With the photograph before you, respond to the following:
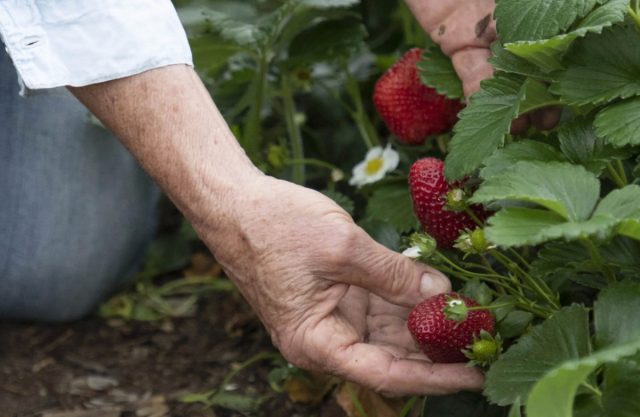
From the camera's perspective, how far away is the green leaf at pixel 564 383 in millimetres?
769

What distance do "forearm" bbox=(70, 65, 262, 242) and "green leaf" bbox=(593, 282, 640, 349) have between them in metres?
0.39

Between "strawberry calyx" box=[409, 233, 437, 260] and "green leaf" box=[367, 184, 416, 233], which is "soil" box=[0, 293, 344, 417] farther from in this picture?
"strawberry calyx" box=[409, 233, 437, 260]

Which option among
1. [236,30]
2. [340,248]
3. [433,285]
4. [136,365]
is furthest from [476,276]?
[136,365]

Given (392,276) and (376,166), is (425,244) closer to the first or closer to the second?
(392,276)

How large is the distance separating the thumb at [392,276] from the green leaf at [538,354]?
0.49 ft

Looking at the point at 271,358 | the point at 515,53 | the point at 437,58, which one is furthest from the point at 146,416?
the point at 515,53

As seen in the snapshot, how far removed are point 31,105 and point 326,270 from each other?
76 cm

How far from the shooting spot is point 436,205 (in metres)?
1.16

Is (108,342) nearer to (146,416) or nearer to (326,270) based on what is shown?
(146,416)

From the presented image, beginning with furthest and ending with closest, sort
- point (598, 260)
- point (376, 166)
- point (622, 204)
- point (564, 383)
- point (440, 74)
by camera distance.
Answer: point (376, 166) → point (440, 74) → point (598, 260) → point (622, 204) → point (564, 383)

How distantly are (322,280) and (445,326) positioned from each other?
0.45ft

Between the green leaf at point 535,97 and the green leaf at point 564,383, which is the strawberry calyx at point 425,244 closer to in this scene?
the green leaf at point 535,97

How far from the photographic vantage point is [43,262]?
5.72ft

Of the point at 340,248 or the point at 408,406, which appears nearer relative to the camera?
the point at 340,248
